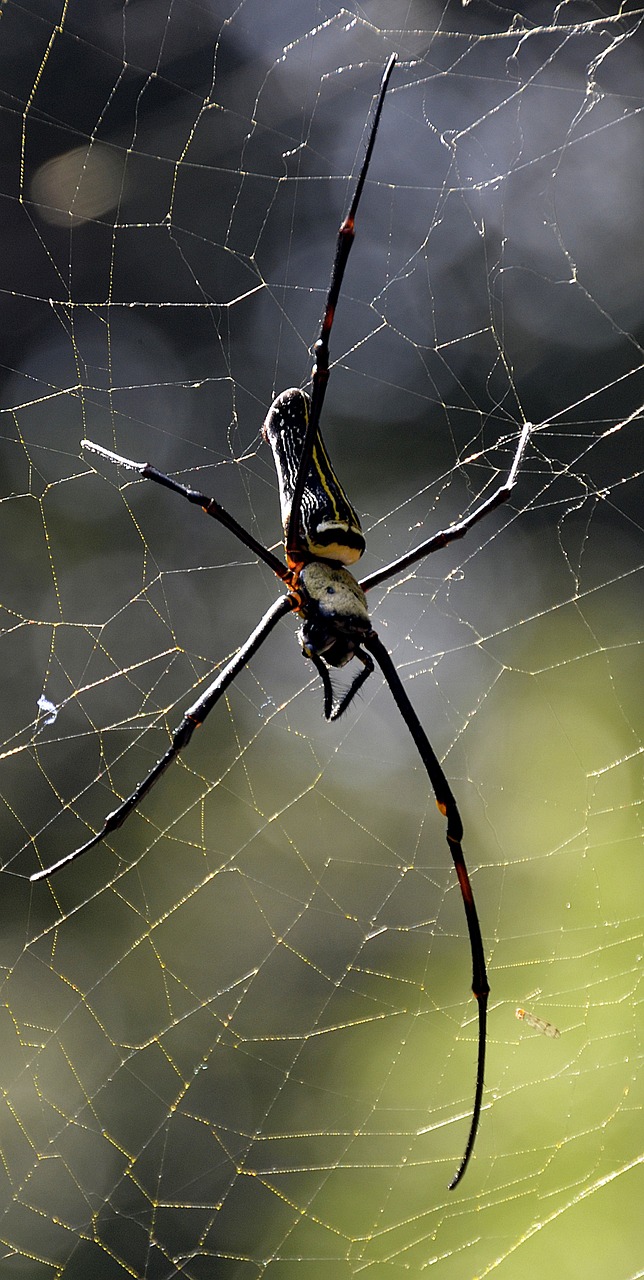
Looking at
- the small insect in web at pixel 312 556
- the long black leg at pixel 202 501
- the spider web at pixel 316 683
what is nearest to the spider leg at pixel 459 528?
the small insect in web at pixel 312 556

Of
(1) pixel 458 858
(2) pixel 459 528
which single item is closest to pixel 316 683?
(1) pixel 458 858

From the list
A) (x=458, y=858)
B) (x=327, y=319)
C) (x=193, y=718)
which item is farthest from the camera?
(x=458, y=858)

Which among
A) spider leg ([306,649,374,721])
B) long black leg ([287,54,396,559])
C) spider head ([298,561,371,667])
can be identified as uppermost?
long black leg ([287,54,396,559])

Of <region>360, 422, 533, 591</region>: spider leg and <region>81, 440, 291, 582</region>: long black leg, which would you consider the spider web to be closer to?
<region>360, 422, 533, 591</region>: spider leg

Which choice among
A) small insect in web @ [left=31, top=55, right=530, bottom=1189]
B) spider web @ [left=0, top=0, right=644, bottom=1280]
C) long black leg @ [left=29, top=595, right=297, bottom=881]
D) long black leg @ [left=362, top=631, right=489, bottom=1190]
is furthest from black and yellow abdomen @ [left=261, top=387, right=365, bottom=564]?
spider web @ [left=0, top=0, right=644, bottom=1280]

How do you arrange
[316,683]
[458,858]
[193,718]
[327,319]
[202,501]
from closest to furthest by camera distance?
[327,319] < [202,501] < [193,718] < [458,858] < [316,683]

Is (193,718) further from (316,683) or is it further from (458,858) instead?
(316,683)
